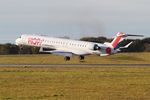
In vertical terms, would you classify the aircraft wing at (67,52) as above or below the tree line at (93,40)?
below

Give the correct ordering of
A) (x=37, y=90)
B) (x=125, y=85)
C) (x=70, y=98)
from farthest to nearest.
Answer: (x=125, y=85), (x=37, y=90), (x=70, y=98)

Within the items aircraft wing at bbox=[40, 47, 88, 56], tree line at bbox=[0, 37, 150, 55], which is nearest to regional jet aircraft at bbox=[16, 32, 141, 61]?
aircraft wing at bbox=[40, 47, 88, 56]

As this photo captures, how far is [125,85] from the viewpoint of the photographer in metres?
33.6

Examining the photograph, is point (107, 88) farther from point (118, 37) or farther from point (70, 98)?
point (118, 37)

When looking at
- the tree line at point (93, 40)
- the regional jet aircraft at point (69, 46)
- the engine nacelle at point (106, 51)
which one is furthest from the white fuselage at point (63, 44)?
the tree line at point (93, 40)

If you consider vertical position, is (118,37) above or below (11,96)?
above

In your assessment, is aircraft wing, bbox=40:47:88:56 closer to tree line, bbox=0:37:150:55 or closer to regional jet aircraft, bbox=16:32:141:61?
regional jet aircraft, bbox=16:32:141:61

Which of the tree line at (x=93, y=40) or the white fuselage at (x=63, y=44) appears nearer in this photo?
the white fuselage at (x=63, y=44)

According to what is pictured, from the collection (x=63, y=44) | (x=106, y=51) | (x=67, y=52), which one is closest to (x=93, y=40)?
(x=63, y=44)

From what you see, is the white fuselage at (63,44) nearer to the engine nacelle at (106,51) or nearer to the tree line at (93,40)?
the engine nacelle at (106,51)

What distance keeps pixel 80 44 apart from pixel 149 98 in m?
65.8

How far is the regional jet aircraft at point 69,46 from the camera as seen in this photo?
294 feet

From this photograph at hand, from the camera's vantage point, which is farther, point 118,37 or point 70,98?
point 118,37

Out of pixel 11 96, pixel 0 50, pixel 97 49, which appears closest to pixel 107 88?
pixel 11 96
